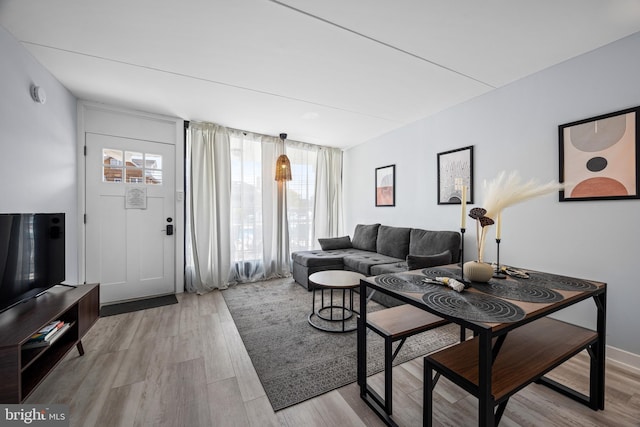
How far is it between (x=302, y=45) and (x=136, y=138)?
2.58 meters

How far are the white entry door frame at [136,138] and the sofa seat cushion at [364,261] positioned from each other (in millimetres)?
Answer: 2341

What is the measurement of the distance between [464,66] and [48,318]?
11.7 ft

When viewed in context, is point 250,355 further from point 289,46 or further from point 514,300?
point 289,46

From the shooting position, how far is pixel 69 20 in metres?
1.67

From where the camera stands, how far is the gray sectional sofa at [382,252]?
113 inches

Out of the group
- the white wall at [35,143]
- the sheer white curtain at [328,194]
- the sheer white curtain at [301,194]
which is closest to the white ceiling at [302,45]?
the white wall at [35,143]

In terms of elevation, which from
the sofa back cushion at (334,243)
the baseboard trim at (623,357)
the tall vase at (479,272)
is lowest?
the baseboard trim at (623,357)

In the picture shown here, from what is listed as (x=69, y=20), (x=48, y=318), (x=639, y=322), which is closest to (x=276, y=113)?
(x=69, y=20)

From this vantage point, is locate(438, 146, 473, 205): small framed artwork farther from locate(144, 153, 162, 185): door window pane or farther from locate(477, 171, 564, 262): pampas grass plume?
locate(144, 153, 162, 185): door window pane

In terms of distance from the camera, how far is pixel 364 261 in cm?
335

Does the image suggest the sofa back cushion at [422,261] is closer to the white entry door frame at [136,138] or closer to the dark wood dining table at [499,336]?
the dark wood dining table at [499,336]

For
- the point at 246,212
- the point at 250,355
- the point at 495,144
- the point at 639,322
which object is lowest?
the point at 250,355

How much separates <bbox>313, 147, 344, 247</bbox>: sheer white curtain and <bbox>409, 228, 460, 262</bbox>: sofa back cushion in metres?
1.76

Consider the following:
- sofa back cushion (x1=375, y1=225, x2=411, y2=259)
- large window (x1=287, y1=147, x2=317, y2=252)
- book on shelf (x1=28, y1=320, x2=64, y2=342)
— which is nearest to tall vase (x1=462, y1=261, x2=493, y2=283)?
sofa back cushion (x1=375, y1=225, x2=411, y2=259)
